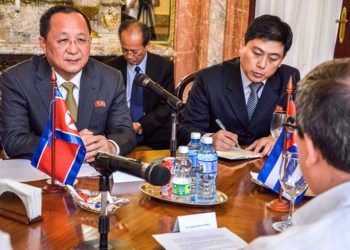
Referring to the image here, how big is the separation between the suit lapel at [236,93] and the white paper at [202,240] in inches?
57.3

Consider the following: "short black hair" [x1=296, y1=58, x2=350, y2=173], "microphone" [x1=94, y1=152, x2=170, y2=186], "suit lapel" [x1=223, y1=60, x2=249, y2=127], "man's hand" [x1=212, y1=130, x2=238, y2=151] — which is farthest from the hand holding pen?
"short black hair" [x1=296, y1=58, x2=350, y2=173]

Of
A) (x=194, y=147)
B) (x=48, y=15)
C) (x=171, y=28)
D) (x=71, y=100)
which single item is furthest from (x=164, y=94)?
(x=171, y=28)

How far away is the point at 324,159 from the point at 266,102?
6.06 ft

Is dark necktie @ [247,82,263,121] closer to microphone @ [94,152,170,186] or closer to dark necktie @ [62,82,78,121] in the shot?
dark necktie @ [62,82,78,121]

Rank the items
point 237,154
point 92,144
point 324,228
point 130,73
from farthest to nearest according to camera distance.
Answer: point 130,73, point 237,154, point 92,144, point 324,228

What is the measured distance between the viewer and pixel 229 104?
9.66 ft

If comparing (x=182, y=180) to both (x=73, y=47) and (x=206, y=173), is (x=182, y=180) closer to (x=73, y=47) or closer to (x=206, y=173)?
(x=206, y=173)

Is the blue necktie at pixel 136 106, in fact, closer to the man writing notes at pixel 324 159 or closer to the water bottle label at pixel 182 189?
the water bottle label at pixel 182 189

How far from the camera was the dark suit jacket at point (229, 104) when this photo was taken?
2.90 m

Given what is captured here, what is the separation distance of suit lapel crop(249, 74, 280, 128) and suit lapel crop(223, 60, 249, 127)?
0.06 m

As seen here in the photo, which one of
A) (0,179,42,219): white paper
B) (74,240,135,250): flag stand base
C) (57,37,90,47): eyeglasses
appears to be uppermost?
(57,37,90,47): eyeglasses

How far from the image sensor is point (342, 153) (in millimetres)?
1047

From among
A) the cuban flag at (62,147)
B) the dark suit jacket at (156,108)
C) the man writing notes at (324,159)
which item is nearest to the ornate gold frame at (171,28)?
the dark suit jacket at (156,108)

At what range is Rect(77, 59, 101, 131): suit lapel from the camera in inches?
103
